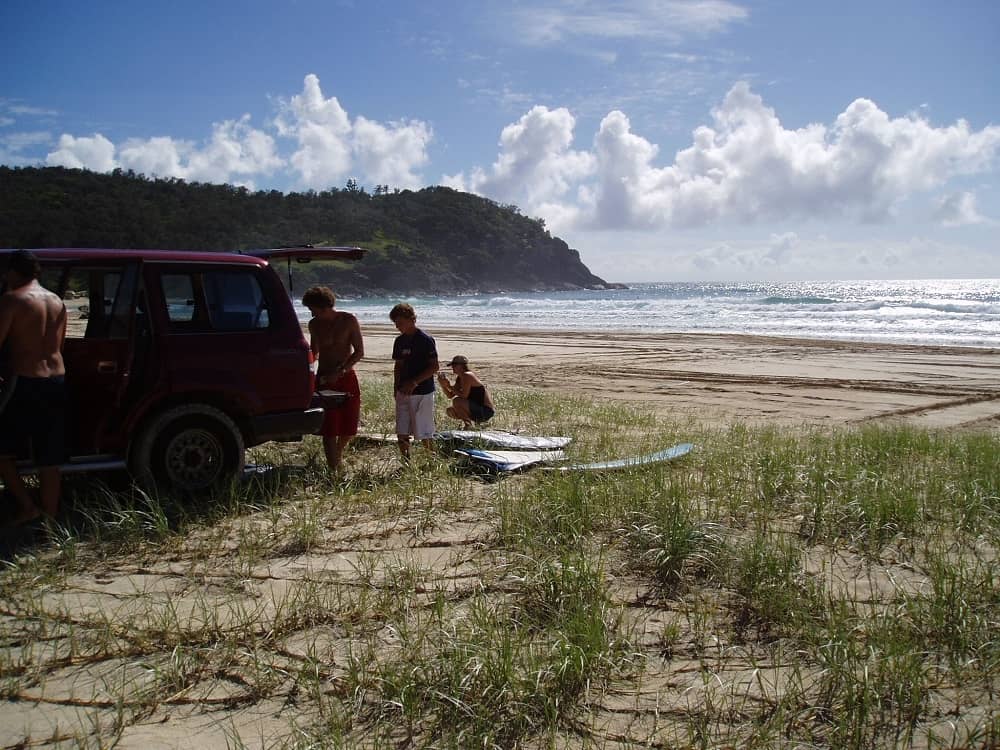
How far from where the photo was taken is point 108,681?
285 centimetres

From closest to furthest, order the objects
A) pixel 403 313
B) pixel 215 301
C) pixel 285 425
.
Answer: pixel 215 301
pixel 285 425
pixel 403 313

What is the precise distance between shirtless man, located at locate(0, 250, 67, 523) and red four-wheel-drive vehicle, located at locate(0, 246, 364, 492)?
0.14m

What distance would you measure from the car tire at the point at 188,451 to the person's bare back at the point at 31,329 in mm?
710

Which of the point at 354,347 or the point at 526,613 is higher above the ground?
the point at 354,347

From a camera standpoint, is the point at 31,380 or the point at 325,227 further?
the point at 325,227

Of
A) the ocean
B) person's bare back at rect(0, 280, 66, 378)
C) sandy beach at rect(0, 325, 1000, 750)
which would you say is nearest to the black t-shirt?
sandy beach at rect(0, 325, 1000, 750)

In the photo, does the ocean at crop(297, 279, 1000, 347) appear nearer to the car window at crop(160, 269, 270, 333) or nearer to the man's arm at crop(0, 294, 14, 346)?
the car window at crop(160, 269, 270, 333)

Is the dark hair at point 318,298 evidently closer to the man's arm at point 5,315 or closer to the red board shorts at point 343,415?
the red board shorts at point 343,415

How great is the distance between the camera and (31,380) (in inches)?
171

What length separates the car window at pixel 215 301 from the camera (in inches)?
201

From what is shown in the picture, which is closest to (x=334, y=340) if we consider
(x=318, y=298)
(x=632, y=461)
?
(x=318, y=298)

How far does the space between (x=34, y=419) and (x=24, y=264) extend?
35.3 inches

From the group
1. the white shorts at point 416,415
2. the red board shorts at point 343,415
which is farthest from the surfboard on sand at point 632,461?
the red board shorts at point 343,415

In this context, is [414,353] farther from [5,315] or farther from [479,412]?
[5,315]
